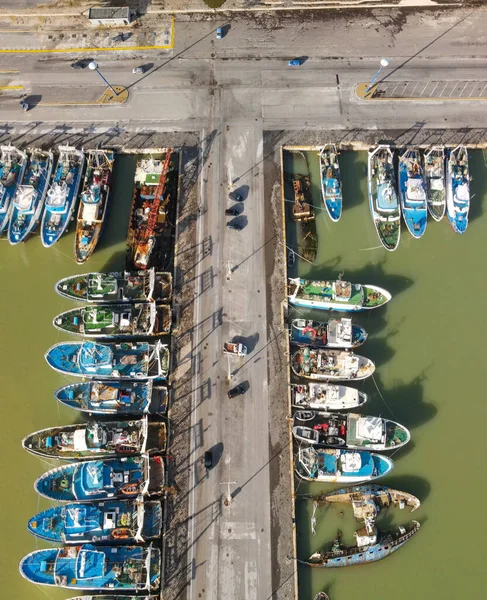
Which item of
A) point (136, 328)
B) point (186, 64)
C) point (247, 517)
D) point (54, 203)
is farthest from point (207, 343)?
point (186, 64)

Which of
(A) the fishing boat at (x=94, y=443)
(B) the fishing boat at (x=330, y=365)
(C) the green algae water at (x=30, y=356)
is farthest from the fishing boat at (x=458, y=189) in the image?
(A) the fishing boat at (x=94, y=443)

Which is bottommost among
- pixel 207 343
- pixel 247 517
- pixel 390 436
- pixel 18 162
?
pixel 247 517

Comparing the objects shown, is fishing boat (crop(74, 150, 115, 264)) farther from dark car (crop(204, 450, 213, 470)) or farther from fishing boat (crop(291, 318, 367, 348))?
dark car (crop(204, 450, 213, 470))

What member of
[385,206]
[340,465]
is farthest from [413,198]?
[340,465]

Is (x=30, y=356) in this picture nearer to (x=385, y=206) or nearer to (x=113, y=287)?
(x=113, y=287)

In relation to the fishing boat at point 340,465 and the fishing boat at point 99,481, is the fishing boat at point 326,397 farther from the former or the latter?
the fishing boat at point 99,481

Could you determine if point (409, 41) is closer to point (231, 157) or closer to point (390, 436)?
point (231, 157)
